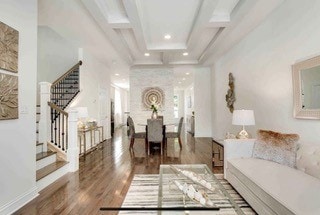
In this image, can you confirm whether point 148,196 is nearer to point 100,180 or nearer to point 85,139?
point 100,180

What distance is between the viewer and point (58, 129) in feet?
15.1

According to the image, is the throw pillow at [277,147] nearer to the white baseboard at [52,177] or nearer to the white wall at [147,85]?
the white baseboard at [52,177]

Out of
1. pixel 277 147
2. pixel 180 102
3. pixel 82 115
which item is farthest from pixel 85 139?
pixel 180 102

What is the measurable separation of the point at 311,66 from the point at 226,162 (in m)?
1.83

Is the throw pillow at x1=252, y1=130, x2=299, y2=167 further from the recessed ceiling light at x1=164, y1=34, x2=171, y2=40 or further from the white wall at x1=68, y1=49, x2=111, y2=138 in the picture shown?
the white wall at x1=68, y1=49, x2=111, y2=138

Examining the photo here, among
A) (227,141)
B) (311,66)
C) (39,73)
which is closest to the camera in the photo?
(311,66)

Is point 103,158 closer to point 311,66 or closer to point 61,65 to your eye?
point 61,65

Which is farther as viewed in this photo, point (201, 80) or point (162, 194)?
point (201, 80)

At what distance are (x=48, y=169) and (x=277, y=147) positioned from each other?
11.9ft

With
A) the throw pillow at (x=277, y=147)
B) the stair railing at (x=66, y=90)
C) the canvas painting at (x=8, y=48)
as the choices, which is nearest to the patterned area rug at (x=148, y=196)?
the throw pillow at (x=277, y=147)

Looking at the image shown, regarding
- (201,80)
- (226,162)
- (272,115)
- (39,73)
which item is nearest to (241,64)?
(272,115)

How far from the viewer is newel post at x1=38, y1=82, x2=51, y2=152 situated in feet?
13.6

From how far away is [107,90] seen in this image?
823 cm

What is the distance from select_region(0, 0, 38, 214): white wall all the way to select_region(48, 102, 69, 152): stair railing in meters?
1.39
